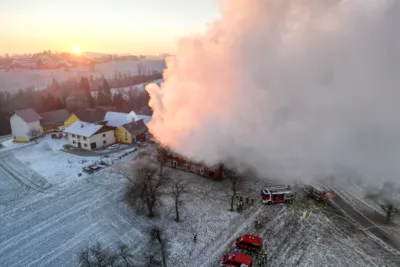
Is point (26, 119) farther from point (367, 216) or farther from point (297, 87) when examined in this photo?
point (367, 216)

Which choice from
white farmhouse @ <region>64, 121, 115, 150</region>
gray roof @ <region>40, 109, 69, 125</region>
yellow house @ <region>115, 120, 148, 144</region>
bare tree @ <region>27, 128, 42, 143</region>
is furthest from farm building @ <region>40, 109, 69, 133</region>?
yellow house @ <region>115, 120, 148, 144</region>

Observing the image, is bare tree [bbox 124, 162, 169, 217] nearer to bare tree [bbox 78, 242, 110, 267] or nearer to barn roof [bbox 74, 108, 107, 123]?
bare tree [bbox 78, 242, 110, 267]

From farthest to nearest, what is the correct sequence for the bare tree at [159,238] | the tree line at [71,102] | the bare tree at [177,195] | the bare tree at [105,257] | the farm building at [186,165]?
the tree line at [71,102] → the farm building at [186,165] → the bare tree at [177,195] → the bare tree at [159,238] → the bare tree at [105,257]

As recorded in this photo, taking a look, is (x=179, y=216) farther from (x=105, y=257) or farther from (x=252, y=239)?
(x=105, y=257)

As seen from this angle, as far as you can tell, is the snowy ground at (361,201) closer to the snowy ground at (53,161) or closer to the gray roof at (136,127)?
the snowy ground at (53,161)

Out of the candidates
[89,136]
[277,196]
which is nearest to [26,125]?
[89,136]

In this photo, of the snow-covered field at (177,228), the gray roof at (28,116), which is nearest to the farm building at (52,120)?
the gray roof at (28,116)
